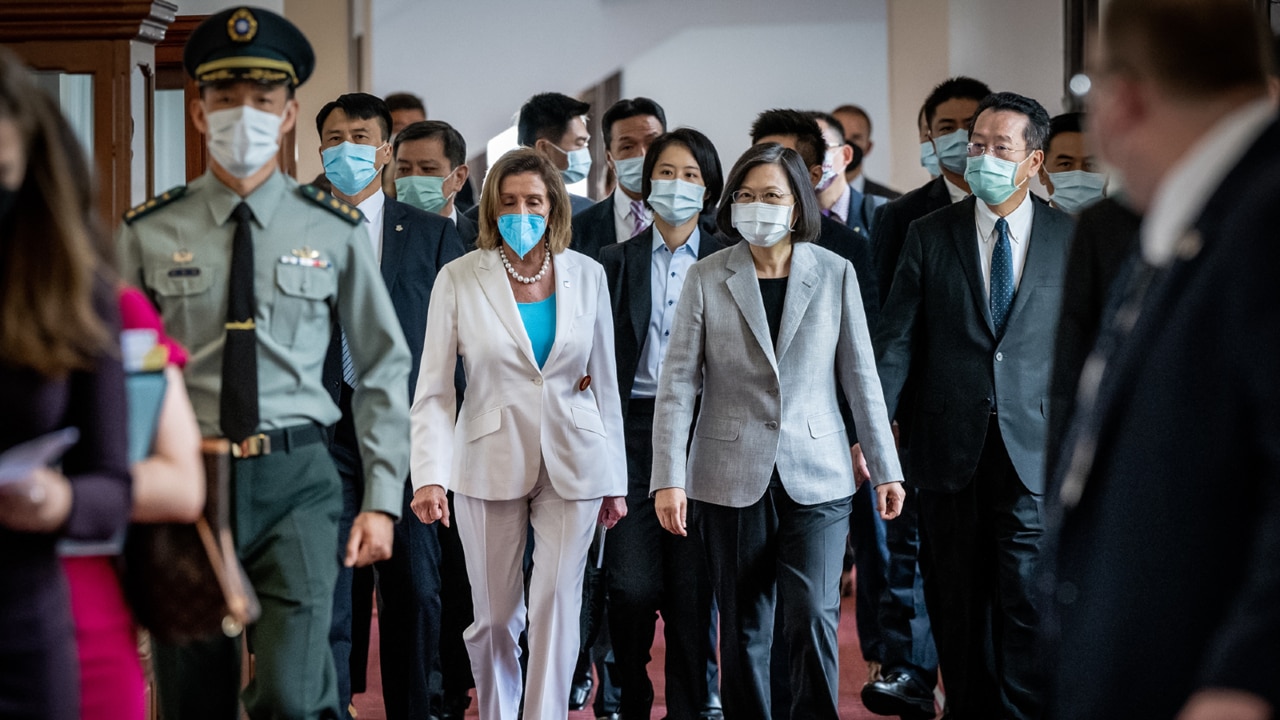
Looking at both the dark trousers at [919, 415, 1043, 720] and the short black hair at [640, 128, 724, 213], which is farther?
the short black hair at [640, 128, 724, 213]

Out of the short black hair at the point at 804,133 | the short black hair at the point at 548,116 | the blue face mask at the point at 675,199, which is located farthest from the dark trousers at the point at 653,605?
the short black hair at the point at 548,116

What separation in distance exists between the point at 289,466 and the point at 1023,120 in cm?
261

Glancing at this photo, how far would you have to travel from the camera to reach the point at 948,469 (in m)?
4.35

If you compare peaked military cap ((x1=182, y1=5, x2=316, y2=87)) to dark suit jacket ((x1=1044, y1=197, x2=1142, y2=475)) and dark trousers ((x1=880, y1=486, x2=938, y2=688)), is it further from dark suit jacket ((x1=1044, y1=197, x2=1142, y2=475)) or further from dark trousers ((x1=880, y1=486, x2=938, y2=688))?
dark trousers ((x1=880, y1=486, x2=938, y2=688))

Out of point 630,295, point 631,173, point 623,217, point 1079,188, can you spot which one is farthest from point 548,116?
point 1079,188

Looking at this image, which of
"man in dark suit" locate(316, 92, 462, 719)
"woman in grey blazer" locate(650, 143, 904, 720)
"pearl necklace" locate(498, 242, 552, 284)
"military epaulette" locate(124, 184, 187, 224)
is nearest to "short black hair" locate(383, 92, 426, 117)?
"man in dark suit" locate(316, 92, 462, 719)

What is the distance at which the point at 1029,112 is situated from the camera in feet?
15.1

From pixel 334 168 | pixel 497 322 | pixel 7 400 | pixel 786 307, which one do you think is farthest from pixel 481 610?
pixel 7 400

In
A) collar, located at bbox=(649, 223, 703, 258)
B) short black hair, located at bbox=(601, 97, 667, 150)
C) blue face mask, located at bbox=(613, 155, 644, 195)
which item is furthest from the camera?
short black hair, located at bbox=(601, 97, 667, 150)

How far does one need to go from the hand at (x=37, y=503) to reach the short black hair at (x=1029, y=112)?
335 centimetres

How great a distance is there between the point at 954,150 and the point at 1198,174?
13.2ft

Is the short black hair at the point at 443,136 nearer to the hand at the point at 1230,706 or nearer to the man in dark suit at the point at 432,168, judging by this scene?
the man in dark suit at the point at 432,168

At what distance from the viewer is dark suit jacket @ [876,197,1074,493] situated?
4324 millimetres

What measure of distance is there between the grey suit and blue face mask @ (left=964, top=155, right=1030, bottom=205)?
53cm
